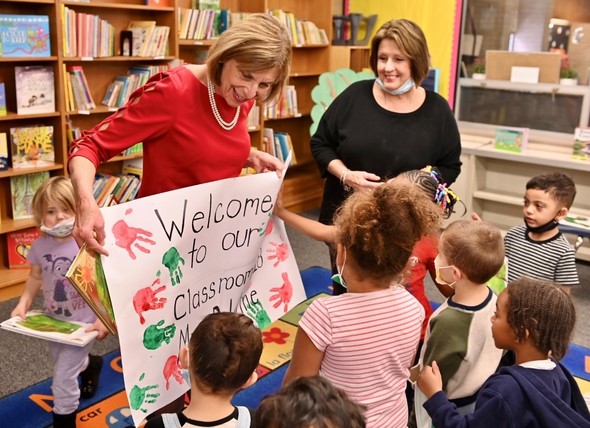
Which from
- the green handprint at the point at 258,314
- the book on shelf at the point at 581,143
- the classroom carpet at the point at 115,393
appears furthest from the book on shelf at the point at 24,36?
the book on shelf at the point at 581,143

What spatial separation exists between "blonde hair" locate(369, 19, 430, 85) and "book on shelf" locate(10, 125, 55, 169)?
2389 millimetres

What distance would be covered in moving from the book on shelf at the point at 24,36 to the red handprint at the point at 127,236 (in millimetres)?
2495

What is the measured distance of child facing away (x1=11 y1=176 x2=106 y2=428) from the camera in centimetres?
232

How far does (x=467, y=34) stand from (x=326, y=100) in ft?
4.83

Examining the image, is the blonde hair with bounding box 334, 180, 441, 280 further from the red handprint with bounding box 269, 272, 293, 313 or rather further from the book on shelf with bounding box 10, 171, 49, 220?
the book on shelf with bounding box 10, 171, 49, 220

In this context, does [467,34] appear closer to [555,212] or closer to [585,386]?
[555,212]

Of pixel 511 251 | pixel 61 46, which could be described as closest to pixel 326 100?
pixel 61 46

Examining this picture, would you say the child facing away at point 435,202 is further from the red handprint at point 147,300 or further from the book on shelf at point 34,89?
the book on shelf at point 34,89

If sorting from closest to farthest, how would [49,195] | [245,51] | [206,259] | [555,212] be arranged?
Answer: [245,51], [206,259], [49,195], [555,212]

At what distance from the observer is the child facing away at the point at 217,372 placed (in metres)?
1.46

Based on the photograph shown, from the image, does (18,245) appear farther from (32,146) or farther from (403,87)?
(403,87)

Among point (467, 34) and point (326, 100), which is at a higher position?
point (467, 34)

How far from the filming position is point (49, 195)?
7.56ft

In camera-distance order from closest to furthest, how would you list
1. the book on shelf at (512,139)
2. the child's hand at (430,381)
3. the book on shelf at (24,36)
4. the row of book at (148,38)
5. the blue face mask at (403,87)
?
the child's hand at (430,381), the blue face mask at (403,87), the book on shelf at (24,36), the row of book at (148,38), the book on shelf at (512,139)
